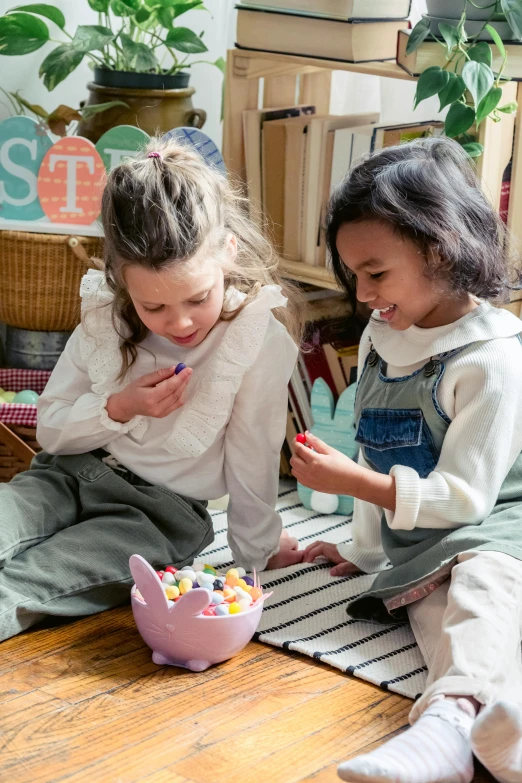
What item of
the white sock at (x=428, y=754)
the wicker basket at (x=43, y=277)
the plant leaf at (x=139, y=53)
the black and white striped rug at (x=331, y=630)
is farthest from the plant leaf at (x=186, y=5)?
the white sock at (x=428, y=754)

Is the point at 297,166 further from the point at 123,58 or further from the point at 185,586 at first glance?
the point at 185,586

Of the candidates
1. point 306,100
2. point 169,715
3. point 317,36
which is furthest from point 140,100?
point 169,715

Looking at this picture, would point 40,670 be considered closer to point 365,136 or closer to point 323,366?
point 323,366

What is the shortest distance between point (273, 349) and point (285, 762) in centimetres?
64

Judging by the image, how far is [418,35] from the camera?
63.3 inches

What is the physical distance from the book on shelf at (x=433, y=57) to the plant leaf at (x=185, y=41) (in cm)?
57

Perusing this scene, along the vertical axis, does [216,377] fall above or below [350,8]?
below

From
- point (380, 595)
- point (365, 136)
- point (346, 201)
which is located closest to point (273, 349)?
point (346, 201)

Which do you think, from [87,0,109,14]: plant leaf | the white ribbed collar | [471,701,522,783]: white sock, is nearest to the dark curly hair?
the white ribbed collar

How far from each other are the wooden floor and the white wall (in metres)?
1.23

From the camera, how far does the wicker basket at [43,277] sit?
2.01 meters

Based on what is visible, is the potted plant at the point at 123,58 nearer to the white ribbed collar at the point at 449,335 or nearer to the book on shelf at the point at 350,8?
the book on shelf at the point at 350,8

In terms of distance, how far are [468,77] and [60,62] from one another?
3.06 ft

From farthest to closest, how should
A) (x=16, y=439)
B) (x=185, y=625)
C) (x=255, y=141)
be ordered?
(x=255, y=141)
(x=16, y=439)
(x=185, y=625)
